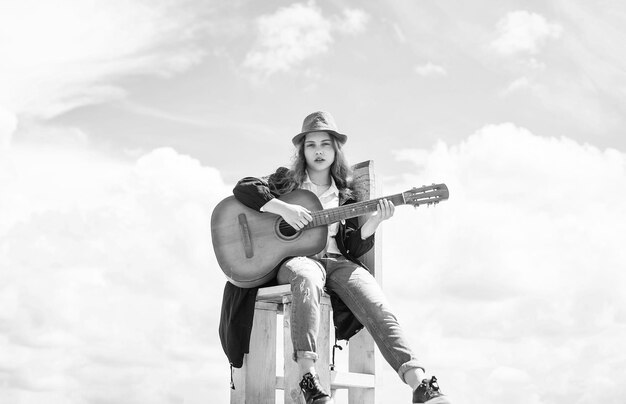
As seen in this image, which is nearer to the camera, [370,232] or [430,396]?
[430,396]

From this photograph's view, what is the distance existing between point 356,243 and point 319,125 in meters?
0.83

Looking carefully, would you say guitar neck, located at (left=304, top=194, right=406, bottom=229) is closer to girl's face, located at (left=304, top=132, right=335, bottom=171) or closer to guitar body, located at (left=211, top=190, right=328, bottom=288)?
guitar body, located at (left=211, top=190, right=328, bottom=288)

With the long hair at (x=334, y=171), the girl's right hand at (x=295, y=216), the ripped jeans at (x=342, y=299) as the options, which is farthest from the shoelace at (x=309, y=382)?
the long hair at (x=334, y=171)

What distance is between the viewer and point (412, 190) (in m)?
4.50

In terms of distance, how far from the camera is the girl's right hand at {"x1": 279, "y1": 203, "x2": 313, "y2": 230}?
4508 mm

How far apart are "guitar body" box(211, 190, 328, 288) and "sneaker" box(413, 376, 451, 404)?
43.6 inches

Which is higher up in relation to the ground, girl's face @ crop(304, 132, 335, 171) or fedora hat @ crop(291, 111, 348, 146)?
fedora hat @ crop(291, 111, 348, 146)

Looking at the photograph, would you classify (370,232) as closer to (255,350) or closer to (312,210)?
(312,210)

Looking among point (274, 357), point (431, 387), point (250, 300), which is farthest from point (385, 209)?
point (274, 357)

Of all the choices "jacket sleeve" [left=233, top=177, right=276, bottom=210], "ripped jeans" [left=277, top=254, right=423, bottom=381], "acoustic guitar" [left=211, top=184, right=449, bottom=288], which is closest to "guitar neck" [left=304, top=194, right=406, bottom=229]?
"acoustic guitar" [left=211, top=184, right=449, bottom=288]

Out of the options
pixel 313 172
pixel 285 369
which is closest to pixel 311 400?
pixel 285 369

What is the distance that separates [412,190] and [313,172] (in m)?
0.79

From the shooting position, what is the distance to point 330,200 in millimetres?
4844

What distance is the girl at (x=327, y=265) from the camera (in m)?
3.97
